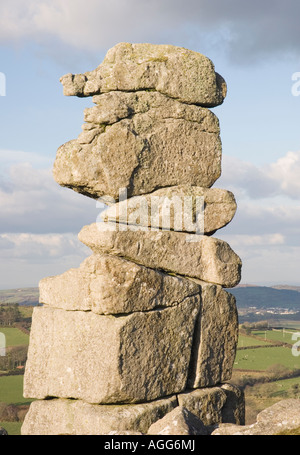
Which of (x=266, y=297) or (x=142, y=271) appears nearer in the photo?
(x=142, y=271)

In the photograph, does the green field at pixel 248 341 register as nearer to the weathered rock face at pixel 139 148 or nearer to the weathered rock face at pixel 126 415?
the weathered rock face at pixel 126 415

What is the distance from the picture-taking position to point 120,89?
9.99 m

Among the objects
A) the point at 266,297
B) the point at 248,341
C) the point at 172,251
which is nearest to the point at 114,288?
the point at 172,251

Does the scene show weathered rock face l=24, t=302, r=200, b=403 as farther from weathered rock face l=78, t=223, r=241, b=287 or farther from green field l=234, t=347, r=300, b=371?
green field l=234, t=347, r=300, b=371

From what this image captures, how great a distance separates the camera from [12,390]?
109 ft

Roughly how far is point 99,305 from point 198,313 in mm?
1952

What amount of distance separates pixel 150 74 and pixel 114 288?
3851 mm

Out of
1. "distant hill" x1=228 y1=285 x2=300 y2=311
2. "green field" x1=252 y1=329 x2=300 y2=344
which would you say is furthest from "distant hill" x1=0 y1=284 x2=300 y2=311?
"green field" x1=252 y1=329 x2=300 y2=344

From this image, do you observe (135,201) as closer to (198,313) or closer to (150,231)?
(150,231)

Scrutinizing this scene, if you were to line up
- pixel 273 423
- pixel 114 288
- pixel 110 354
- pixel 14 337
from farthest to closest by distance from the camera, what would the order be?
1. pixel 14 337
2. pixel 114 288
3. pixel 110 354
4. pixel 273 423

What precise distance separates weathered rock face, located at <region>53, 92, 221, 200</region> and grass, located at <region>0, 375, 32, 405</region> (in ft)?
75.0

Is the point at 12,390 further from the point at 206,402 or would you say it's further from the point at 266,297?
the point at 266,297
